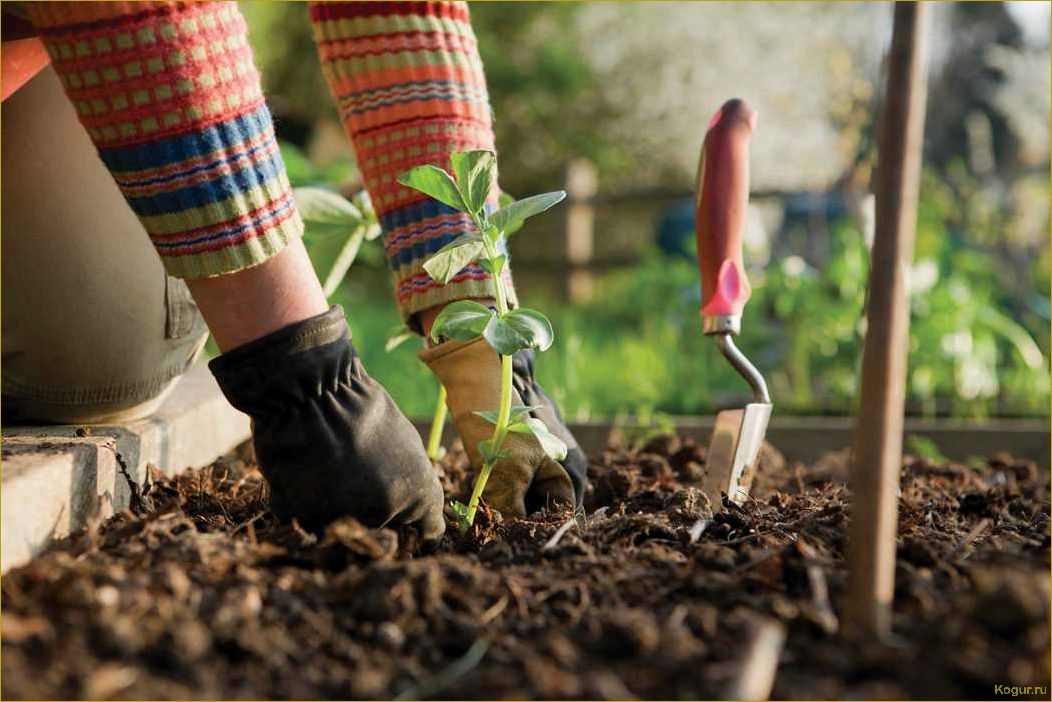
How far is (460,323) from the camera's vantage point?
3.55 feet

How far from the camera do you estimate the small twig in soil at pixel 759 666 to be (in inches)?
27.8

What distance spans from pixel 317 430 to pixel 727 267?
600 mm

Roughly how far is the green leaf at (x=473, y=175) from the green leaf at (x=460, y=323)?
0.12m

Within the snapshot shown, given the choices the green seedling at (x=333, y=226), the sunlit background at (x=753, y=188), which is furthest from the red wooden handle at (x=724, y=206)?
the sunlit background at (x=753, y=188)

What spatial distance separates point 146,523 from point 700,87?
8.86 m

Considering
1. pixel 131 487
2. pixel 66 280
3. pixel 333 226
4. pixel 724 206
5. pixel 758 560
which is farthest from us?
pixel 333 226

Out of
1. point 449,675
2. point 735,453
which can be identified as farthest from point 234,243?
point 735,453

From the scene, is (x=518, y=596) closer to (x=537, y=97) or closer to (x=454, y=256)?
(x=454, y=256)

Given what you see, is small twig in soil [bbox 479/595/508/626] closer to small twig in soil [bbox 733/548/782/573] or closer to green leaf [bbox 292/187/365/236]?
small twig in soil [bbox 733/548/782/573]

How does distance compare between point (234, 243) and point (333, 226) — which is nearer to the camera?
point (234, 243)

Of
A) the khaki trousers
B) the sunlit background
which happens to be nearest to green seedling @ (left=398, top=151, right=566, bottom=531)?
the khaki trousers

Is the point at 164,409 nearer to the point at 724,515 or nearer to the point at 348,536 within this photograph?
the point at 348,536

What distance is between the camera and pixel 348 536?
3.22 ft

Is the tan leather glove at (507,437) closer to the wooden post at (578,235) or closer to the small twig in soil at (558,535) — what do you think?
the small twig in soil at (558,535)
